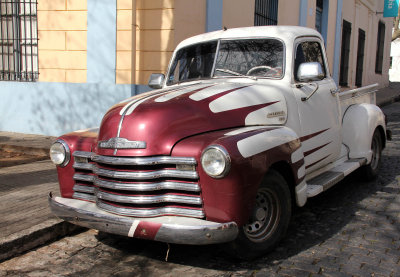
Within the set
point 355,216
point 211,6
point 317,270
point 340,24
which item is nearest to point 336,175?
point 355,216

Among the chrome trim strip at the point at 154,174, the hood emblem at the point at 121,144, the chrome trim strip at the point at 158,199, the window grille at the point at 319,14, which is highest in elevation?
the window grille at the point at 319,14

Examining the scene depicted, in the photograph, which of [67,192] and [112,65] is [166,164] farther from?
[112,65]

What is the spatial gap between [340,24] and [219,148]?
1594 cm

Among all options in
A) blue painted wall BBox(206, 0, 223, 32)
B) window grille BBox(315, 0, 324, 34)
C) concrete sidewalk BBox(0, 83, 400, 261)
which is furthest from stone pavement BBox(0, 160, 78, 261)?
window grille BBox(315, 0, 324, 34)

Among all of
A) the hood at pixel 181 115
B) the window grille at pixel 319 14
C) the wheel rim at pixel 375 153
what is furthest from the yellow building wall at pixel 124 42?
the window grille at pixel 319 14

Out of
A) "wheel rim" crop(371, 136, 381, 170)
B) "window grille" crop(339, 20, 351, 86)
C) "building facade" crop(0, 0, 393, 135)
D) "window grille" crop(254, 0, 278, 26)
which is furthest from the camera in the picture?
"window grille" crop(339, 20, 351, 86)

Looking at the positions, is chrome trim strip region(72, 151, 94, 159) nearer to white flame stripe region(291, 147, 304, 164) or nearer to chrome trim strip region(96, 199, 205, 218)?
chrome trim strip region(96, 199, 205, 218)

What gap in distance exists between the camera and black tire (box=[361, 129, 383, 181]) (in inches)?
225

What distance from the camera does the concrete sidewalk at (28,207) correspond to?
11.9 ft

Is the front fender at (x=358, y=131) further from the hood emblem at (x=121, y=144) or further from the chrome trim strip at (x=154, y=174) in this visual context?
the hood emblem at (x=121, y=144)

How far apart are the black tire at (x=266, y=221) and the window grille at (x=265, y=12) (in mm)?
8508

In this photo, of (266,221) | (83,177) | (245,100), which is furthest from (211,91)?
(83,177)

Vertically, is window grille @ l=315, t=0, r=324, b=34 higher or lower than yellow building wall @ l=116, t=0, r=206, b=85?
higher

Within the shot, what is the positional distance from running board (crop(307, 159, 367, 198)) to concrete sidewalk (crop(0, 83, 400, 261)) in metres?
2.35
